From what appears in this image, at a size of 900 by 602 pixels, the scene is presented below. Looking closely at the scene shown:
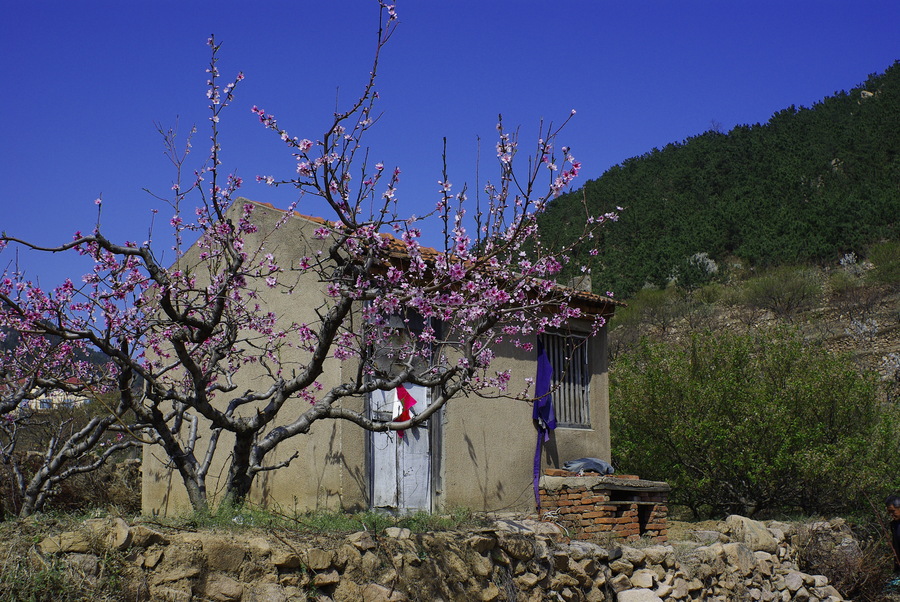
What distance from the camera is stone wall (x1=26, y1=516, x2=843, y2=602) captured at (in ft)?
18.8

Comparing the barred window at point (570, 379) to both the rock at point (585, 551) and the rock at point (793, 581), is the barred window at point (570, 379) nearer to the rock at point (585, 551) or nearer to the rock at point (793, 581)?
the rock at point (585, 551)

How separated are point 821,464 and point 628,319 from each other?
21615 mm

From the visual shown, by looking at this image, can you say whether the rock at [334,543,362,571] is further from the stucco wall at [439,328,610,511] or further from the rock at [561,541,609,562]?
the stucco wall at [439,328,610,511]

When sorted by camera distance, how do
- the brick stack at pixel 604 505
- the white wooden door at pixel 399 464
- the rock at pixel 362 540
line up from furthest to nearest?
the brick stack at pixel 604 505 → the white wooden door at pixel 399 464 → the rock at pixel 362 540

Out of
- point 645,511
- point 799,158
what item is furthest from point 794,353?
point 799,158

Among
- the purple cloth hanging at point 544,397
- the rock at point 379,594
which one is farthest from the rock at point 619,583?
the rock at point 379,594

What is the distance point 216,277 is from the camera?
7.54 metres

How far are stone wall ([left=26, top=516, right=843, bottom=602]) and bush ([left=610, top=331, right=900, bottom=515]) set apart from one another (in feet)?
9.08

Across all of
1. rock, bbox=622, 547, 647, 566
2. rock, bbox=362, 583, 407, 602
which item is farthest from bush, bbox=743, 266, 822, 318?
rock, bbox=362, 583, 407, 602

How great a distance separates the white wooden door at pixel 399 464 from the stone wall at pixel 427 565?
149 cm

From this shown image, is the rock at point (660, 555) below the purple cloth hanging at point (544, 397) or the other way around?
below

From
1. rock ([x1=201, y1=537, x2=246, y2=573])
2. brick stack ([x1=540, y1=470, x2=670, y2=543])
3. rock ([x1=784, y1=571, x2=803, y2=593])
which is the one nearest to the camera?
rock ([x1=201, y1=537, x2=246, y2=573])

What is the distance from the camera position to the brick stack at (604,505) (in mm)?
10461

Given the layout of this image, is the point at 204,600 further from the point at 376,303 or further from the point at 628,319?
the point at 628,319
